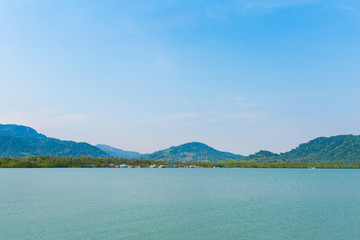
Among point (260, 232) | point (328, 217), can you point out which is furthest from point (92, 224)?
point (328, 217)

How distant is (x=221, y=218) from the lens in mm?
47844

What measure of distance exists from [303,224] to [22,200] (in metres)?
58.7

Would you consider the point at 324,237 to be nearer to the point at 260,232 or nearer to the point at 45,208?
the point at 260,232

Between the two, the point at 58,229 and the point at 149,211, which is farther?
the point at 149,211

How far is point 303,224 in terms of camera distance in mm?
44875

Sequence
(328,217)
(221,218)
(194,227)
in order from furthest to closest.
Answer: (328,217) < (221,218) < (194,227)

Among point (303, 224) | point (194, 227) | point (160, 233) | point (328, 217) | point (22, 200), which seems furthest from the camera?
point (22, 200)

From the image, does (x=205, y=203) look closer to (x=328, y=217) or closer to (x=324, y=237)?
(x=328, y=217)

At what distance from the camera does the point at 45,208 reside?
54.5 metres

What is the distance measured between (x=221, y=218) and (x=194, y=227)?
26.0ft

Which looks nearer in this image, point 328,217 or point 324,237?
point 324,237

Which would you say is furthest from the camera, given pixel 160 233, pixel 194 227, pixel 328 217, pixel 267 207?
pixel 267 207

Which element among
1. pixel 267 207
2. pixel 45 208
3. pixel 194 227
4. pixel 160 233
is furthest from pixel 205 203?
pixel 45 208

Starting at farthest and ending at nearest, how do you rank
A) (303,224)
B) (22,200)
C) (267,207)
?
(22,200), (267,207), (303,224)
